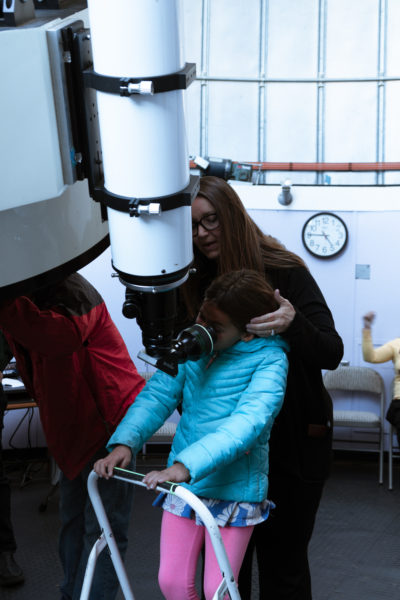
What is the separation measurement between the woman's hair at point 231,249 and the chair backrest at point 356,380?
4.21 meters

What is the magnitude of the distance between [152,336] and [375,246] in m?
5.05

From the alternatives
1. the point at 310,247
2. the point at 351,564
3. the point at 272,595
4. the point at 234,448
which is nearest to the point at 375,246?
the point at 310,247

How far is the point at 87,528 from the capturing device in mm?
2561

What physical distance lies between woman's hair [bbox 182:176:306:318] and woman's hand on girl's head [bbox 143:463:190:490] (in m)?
0.59

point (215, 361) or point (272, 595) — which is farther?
point (272, 595)

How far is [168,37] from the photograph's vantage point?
4.04 ft

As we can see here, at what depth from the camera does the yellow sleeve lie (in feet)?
19.2

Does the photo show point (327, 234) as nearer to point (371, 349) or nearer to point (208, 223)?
point (371, 349)

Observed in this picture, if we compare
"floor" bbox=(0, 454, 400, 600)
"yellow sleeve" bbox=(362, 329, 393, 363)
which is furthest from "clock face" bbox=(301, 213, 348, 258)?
"floor" bbox=(0, 454, 400, 600)

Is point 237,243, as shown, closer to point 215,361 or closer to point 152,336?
point 215,361

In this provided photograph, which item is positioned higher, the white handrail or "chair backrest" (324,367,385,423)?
the white handrail

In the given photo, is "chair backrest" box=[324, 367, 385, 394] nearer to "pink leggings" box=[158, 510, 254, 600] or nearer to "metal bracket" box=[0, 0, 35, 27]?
"pink leggings" box=[158, 510, 254, 600]

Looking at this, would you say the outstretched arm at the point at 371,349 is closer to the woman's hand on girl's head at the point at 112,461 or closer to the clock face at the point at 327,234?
the clock face at the point at 327,234

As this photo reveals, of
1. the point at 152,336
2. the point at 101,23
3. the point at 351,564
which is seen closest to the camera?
the point at 101,23
